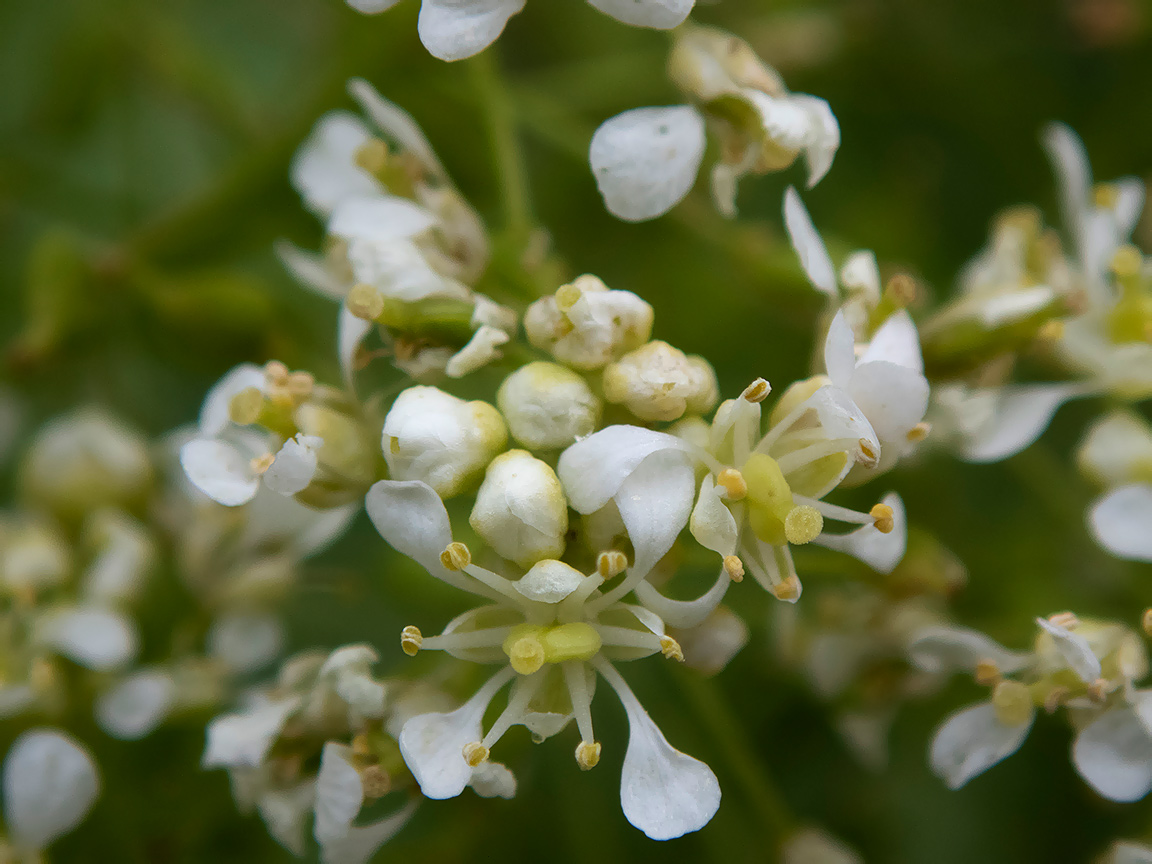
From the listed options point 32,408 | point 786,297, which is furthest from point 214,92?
point 786,297

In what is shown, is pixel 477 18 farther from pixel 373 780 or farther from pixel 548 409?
pixel 373 780

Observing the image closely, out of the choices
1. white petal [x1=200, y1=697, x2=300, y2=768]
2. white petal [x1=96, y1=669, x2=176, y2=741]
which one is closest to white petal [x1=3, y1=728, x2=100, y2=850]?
white petal [x1=96, y1=669, x2=176, y2=741]

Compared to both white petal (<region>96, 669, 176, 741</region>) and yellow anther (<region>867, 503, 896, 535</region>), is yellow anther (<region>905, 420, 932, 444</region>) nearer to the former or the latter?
yellow anther (<region>867, 503, 896, 535</region>)

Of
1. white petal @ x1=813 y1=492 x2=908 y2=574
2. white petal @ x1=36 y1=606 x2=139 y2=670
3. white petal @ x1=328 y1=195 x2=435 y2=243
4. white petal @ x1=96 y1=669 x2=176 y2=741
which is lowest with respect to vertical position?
white petal @ x1=96 y1=669 x2=176 y2=741

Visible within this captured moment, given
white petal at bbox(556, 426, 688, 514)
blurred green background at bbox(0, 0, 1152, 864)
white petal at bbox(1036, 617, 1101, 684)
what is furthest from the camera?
blurred green background at bbox(0, 0, 1152, 864)

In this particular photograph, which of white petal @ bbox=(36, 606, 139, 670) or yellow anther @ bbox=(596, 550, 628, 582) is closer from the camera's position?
yellow anther @ bbox=(596, 550, 628, 582)

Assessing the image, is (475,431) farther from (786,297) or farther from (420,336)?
(786,297)

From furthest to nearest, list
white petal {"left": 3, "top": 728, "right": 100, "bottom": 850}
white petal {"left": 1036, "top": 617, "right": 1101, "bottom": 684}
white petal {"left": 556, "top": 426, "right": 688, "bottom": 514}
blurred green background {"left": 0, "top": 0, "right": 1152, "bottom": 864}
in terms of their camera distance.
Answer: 1. blurred green background {"left": 0, "top": 0, "right": 1152, "bottom": 864}
2. white petal {"left": 3, "top": 728, "right": 100, "bottom": 850}
3. white petal {"left": 1036, "top": 617, "right": 1101, "bottom": 684}
4. white petal {"left": 556, "top": 426, "right": 688, "bottom": 514}
